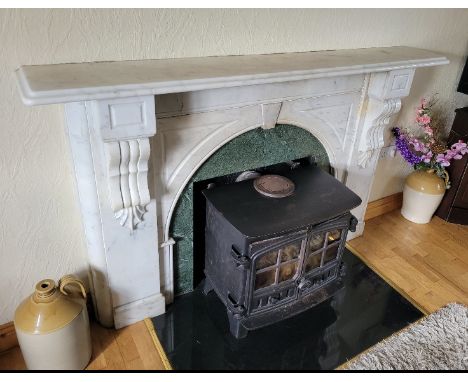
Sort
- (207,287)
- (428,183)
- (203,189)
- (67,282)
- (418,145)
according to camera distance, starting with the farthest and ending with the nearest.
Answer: (428,183) → (418,145) → (207,287) → (203,189) → (67,282)

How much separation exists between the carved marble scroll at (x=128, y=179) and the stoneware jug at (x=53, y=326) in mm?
363

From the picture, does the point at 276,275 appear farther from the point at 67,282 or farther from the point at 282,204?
the point at 67,282

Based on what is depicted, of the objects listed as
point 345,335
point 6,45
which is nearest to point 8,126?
point 6,45

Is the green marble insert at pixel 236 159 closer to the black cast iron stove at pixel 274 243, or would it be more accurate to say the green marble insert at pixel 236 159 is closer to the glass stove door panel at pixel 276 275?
the black cast iron stove at pixel 274 243

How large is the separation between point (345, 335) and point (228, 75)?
4.38 ft

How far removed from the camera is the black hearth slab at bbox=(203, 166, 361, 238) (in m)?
1.75

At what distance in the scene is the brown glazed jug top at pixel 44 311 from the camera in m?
1.64

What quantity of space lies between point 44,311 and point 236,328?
0.82 metres

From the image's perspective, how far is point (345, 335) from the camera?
2.04 m

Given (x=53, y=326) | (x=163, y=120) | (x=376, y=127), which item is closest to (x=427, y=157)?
(x=376, y=127)

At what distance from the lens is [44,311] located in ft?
5.40
